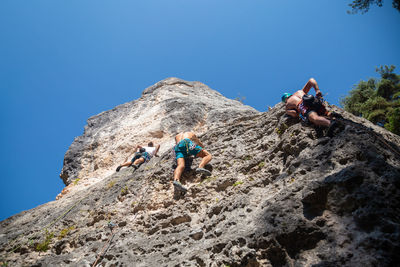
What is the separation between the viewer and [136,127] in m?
11.5

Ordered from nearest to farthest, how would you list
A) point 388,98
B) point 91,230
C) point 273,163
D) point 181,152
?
point 273,163 < point 91,230 < point 181,152 < point 388,98

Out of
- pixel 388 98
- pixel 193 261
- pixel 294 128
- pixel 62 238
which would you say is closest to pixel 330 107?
pixel 294 128

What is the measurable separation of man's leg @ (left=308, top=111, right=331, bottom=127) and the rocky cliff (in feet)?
0.51

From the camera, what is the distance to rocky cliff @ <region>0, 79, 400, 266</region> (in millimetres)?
2277

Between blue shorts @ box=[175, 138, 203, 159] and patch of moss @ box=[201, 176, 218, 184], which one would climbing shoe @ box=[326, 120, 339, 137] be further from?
blue shorts @ box=[175, 138, 203, 159]

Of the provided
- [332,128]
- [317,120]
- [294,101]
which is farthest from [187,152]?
[332,128]

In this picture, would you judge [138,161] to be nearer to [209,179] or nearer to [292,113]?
[209,179]

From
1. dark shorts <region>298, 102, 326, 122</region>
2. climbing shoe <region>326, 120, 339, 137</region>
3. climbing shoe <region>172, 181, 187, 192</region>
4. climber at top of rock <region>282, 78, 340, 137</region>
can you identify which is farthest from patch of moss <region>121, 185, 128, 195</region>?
climbing shoe <region>326, 120, 339, 137</region>

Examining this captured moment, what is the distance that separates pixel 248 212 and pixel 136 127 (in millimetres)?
9251

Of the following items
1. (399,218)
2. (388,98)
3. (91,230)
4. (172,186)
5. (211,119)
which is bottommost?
(399,218)

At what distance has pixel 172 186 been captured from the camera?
496 centimetres

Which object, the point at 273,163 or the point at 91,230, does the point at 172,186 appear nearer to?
the point at 91,230

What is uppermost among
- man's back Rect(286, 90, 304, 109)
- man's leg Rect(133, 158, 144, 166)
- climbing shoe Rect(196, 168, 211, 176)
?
man's leg Rect(133, 158, 144, 166)

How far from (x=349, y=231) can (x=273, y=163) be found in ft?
6.11
